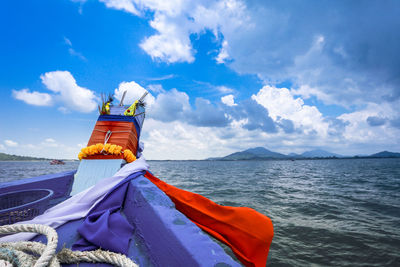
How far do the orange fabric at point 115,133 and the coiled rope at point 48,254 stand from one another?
346 cm

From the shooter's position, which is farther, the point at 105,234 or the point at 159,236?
the point at 105,234

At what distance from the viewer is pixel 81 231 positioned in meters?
1.65

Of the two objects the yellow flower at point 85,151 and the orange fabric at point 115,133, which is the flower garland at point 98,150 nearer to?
the yellow flower at point 85,151

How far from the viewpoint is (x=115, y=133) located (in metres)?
4.96

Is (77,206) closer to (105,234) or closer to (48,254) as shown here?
(105,234)

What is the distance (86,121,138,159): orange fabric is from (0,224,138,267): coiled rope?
3.46 meters

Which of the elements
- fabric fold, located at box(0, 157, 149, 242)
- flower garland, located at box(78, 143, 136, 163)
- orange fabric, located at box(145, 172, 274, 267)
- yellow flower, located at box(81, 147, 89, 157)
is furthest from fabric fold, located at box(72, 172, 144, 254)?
yellow flower, located at box(81, 147, 89, 157)

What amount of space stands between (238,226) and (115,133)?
4403mm

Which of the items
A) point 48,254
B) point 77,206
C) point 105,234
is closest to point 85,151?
point 77,206

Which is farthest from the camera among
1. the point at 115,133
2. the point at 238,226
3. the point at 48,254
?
the point at 115,133

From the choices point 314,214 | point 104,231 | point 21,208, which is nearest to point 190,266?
point 104,231

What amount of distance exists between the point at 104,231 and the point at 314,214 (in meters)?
6.81

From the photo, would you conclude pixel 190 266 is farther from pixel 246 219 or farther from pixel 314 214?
pixel 314 214

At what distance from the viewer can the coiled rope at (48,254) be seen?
1.07m
